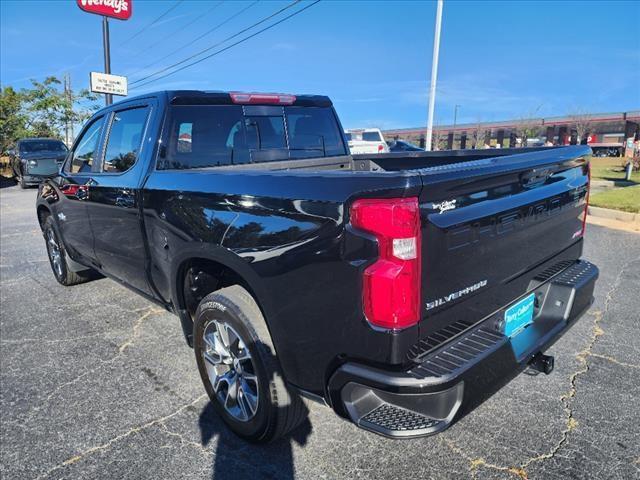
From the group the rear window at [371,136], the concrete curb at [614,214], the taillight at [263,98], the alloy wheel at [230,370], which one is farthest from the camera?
the rear window at [371,136]

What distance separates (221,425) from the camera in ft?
8.98

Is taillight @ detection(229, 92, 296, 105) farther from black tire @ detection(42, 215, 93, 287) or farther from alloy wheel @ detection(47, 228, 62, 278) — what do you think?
alloy wheel @ detection(47, 228, 62, 278)

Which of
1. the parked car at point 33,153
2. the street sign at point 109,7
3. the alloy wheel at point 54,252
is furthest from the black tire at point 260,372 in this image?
the street sign at point 109,7

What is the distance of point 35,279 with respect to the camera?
5738mm

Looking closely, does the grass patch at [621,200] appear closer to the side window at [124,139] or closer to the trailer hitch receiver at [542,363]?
the trailer hitch receiver at [542,363]

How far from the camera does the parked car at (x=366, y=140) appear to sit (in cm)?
1994

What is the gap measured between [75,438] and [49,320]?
7.10 ft

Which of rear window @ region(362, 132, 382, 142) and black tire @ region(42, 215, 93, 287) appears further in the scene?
rear window @ region(362, 132, 382, 142)

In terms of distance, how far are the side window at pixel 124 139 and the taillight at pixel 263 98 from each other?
2.18ft

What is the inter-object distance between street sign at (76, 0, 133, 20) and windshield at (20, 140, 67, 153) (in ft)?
16.7

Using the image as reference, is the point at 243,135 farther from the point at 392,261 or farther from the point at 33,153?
the point at 33,153

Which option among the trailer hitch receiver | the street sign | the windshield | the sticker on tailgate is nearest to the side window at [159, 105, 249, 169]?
the sticker on tailgate

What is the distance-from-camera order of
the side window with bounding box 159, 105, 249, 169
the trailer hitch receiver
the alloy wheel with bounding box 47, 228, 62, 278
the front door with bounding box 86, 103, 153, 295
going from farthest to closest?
the alloy wheel with bounding box 47, 228, 62, 278, the front door with bounding box 86, 103, 153, 295, the side window with bounding box 159, 105, 249, 169, the trailer hitch receiver

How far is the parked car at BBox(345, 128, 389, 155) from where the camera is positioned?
19.9 m
